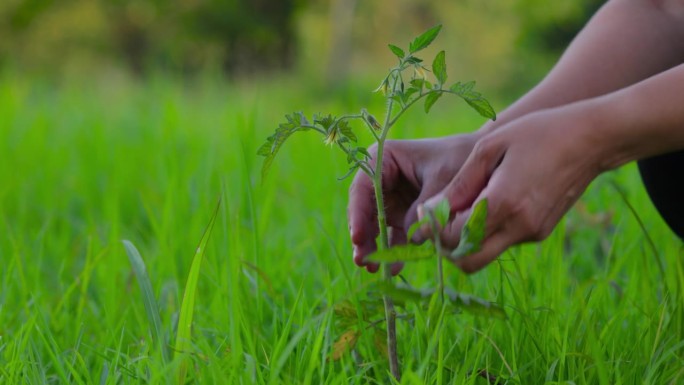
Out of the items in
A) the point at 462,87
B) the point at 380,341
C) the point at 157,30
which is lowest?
the point at 380,341

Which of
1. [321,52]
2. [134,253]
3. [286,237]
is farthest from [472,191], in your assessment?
[321,52]

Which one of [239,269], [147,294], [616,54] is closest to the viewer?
[147,294]

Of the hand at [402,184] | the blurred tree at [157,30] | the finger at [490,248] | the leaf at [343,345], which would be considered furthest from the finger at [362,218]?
the blurred tree at [157,30]

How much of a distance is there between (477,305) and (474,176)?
13 centimetres

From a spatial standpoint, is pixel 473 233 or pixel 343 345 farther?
pixel 343 345

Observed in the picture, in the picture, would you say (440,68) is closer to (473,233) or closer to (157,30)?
(473,233)

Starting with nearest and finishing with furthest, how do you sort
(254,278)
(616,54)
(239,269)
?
(616,54) → (239,269) → (254,278)

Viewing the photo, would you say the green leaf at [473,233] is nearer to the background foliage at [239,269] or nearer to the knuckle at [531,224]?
the knuckle at [531,224]

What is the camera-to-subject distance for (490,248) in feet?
2.89

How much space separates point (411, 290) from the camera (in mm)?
903

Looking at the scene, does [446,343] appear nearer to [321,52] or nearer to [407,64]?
[407,64]

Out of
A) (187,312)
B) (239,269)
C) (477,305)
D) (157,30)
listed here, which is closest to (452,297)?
(477,305)

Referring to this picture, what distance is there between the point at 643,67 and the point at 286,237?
1.08 meters

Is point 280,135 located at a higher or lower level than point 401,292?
higher
